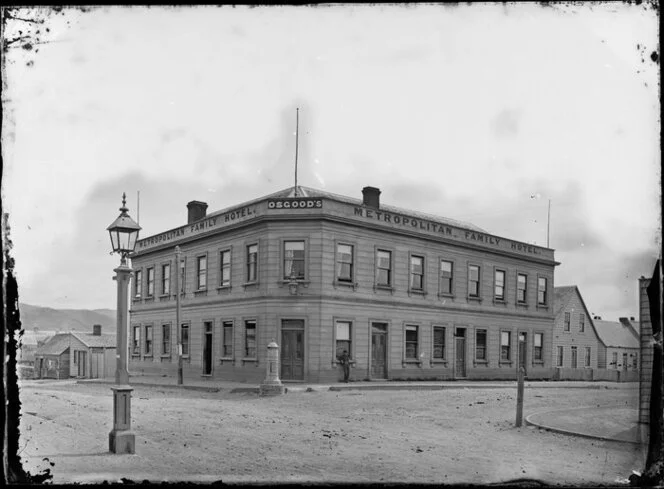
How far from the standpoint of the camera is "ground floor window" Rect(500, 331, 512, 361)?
31.1 metres

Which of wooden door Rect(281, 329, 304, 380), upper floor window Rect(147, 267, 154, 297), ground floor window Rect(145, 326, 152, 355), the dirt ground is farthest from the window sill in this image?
ground floor window Rect(145, 326, 152, 355)

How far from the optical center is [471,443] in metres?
10.6

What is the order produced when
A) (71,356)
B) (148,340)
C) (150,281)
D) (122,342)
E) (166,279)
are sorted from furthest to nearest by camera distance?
(71,356), (148,340), (150,281), (166,279), (122,342)

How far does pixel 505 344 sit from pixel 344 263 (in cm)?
1105

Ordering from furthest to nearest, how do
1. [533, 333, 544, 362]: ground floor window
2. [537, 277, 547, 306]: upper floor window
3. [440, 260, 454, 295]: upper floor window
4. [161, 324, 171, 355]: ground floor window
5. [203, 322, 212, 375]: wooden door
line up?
1. [533, 333, 544, 362]: ground floor window
2. [537, 277, 547, 306]: upper floor window
3. [440, 260, 454, 295]: upper floor window
4. [203, 322, 212, 375]: wooden door
5. [161, 324, 171, 355]: ground floor window

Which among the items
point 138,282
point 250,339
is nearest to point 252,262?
point 250,339

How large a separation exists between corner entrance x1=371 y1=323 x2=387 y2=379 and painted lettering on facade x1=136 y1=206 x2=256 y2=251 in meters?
6.88

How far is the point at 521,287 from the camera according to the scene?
102 feet

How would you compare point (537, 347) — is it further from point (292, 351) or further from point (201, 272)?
point (201, 272)

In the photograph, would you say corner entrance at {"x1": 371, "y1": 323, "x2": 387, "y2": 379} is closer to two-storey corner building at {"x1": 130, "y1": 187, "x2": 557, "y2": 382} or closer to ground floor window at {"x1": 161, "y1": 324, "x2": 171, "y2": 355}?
two-storey corner building at {"x1": 130, "y1": 187, "x2": 557, "y2": 382}

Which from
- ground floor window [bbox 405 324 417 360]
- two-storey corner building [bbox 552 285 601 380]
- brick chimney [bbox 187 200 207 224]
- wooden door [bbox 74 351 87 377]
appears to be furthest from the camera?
wooden door [bbox 74 351 87 377]

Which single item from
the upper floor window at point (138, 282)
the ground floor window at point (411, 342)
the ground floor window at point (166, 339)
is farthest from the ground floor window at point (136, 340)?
the ground floor window at point (411, 342)

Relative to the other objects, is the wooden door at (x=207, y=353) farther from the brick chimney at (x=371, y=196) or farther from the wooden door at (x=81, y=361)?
the wooden door at (x=81, y=361)

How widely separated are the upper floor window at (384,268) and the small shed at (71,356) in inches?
1152
